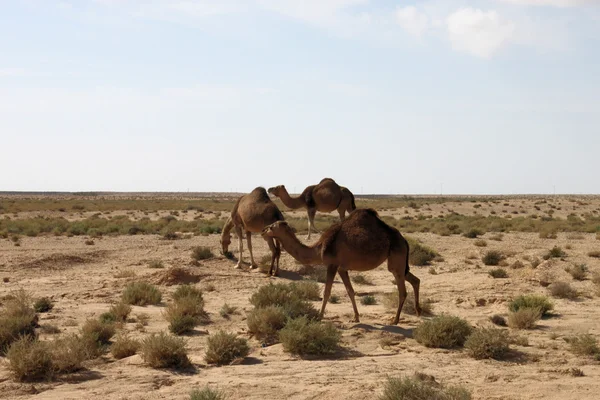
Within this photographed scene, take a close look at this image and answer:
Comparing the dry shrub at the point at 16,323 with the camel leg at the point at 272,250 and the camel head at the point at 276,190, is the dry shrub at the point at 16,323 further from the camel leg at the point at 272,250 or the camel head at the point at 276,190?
the camel head at the point at 276,190

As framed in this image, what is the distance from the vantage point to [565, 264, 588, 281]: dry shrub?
18.8m

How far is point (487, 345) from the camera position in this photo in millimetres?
10547

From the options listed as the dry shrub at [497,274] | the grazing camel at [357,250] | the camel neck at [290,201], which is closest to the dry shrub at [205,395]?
the grazing camel at [357,250]

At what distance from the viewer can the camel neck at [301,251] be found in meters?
12.9

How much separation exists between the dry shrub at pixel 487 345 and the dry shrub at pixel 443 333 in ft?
1.66

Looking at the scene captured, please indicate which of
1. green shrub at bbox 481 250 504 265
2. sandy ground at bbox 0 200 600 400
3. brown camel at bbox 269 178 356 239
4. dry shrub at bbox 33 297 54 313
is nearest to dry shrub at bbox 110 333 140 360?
sandy ground at bbox 0 200 600 400

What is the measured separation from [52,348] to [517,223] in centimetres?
3283

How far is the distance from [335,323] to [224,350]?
10.1 feet

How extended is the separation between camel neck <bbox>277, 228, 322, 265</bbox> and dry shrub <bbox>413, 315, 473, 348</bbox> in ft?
7.81

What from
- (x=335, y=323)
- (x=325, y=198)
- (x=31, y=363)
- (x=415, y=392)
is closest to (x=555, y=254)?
(x=325, y=198)

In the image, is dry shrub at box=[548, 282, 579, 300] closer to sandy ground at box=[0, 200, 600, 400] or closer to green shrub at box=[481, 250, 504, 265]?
sandy ground at box=[0, 200, 600, 400]

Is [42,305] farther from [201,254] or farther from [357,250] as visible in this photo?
[201,254]

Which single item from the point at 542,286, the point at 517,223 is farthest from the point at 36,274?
the point at 517,223

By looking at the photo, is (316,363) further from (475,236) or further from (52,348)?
(475,236)
